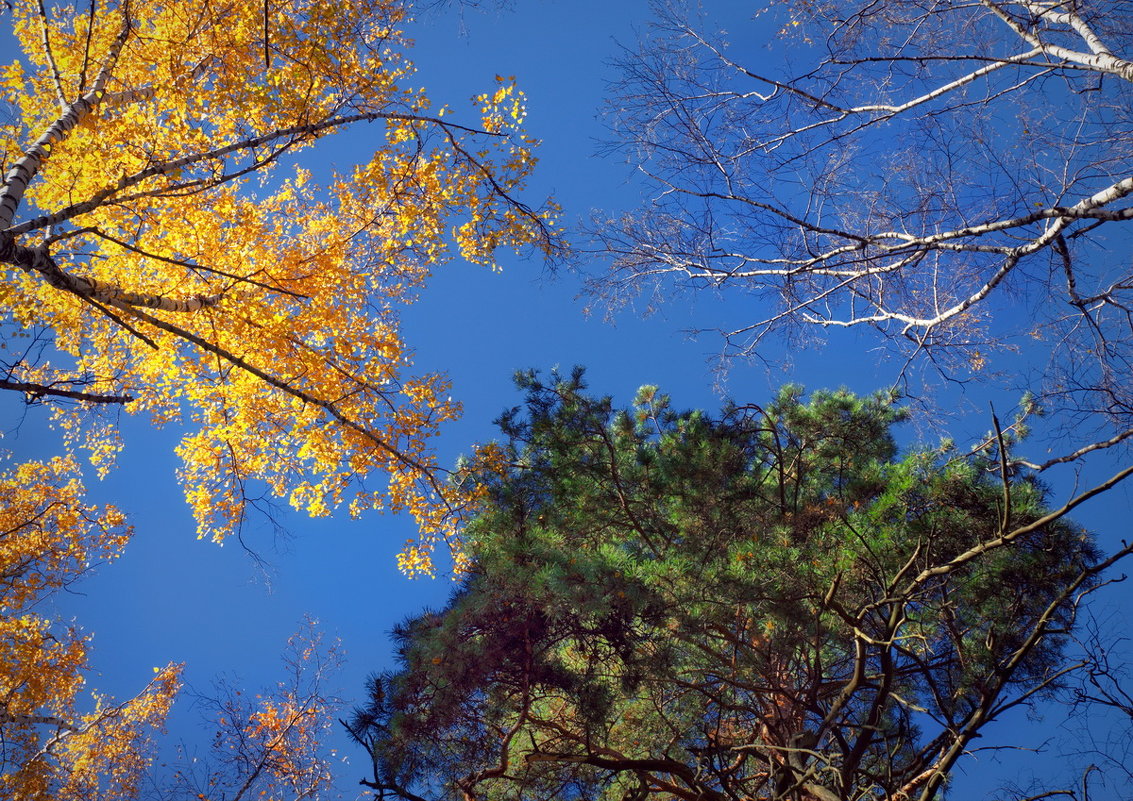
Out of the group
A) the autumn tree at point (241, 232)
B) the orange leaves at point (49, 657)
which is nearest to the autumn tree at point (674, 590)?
the autumn tree at point (241, 232)

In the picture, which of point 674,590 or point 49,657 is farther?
point 49,657

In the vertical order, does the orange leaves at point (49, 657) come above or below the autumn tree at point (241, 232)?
below

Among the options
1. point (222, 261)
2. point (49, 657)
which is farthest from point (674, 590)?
point (49, 657)

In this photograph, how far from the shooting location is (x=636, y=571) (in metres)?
3.70

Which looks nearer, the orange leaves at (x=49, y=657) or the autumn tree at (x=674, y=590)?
the autumn tree at (x=674, y=590)

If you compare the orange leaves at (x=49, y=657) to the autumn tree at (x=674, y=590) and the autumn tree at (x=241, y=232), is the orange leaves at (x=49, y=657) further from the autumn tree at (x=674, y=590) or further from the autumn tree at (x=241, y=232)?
the autumn tree at (x=674, y=590)

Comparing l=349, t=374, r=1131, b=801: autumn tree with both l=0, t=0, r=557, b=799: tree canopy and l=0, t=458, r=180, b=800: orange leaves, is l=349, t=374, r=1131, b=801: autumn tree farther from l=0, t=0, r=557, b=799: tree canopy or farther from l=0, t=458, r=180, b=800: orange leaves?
l=0, t=458, r=180, b=800: orange leaves

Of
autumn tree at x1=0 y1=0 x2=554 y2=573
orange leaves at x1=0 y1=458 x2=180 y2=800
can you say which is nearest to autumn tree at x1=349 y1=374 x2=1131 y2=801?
autumn tree at x1=0 y1=0 x2=554 y2=573

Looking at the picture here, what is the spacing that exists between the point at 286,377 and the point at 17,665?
16.2ft

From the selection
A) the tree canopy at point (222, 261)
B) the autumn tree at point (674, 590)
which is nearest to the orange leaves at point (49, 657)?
the tree canopy at point (222, 261)

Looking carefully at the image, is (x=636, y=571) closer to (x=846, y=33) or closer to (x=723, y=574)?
(x=723, y=574)

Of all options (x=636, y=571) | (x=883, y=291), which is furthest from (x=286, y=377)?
(x=883, y=291)

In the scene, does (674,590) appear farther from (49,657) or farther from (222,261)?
(49,657)

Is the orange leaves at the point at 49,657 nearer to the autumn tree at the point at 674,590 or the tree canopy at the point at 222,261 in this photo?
the tree canopy at the point at 222,261
